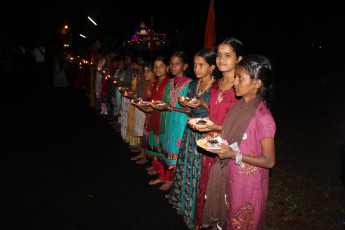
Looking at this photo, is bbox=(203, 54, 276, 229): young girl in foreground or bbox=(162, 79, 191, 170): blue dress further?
bbox=(162, 79, 191, 170): blue dress

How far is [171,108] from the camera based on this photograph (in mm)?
3561

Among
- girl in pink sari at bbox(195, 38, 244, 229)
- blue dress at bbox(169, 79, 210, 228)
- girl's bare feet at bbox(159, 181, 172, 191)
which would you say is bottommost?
girl's bare feet at bbox(159, 181, 172, 191)

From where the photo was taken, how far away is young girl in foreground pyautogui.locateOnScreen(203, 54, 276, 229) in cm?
199

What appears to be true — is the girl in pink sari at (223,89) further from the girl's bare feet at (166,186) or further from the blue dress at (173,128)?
the girl's bare feet at (166,186)

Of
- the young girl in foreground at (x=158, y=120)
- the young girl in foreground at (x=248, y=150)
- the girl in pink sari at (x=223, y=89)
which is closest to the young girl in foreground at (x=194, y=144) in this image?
the girl in pink sari at (x=223, y=89)

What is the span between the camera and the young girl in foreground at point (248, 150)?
78.2 inches

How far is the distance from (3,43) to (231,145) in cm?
2466

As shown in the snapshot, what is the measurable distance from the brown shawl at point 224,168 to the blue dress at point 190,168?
622 millimetres

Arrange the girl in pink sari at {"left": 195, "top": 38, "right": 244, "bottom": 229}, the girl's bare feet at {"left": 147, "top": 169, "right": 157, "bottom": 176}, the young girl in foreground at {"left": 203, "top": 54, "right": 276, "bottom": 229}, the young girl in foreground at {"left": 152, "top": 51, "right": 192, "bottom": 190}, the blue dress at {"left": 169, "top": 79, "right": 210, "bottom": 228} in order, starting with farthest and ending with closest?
the girl's bare feet at {"left": 147, "top": 169, "right": 157, "bottom": 176} < the young girl in foreground at {"left": 152, "top": 51, "right": 192, "bottom": 190} < the blue dress at {"left": 169, "top": 79, "right": 210, "bottom": 228} < the girl in pink sari at {"left": 195, "top": 38, "right": 244, "bottom": 229} < the young girl in foreground at {"left": 203, "top": 54, "right": 276, "bottom": 229}

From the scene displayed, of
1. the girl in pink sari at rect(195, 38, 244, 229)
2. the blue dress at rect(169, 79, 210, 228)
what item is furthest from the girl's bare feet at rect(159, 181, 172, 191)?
the girl in pink sari at rect(195, 38, 244, 229)

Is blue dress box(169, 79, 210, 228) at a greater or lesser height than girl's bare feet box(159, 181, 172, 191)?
greater

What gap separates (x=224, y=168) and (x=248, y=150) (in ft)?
0.91

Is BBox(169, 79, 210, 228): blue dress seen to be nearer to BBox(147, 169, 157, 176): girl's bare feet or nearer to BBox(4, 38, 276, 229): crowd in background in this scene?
BBox(4, 38, 276, 229): crowd in background

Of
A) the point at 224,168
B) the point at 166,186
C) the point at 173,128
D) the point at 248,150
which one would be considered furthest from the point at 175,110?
the point at 248,150
